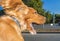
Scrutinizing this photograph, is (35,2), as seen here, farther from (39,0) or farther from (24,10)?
(24,10)

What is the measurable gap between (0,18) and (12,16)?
18 centimetres

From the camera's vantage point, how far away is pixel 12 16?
11.7ft

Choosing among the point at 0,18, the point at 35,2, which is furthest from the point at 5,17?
the point at 35,2

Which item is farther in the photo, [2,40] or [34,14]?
[34,14]

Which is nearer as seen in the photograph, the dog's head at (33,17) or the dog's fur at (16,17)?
the dog's fur at (16,17)

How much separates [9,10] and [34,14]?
2.51ft

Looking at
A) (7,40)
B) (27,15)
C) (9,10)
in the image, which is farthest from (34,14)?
(7,40)

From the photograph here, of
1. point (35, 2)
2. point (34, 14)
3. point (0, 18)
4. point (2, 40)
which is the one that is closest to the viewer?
point (2, 40)

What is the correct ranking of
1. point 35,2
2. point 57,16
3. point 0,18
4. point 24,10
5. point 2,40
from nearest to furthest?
point 2,40 < point 0,18 < point 24,10 < point 35,2 < point 57,16

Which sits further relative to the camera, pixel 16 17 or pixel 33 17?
pixel 33 17

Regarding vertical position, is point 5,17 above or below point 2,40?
above

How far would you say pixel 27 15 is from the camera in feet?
12.9

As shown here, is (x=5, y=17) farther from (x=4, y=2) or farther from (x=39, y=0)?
(x=39, y=0)

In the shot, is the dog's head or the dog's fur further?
the dog's head
